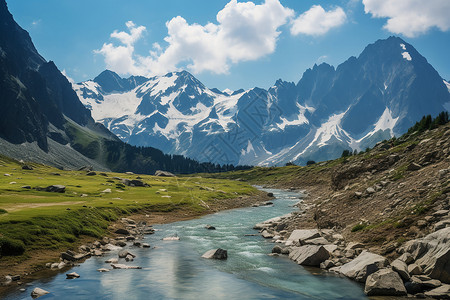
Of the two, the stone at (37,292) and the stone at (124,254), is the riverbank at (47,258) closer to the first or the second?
the stone at (37,292)

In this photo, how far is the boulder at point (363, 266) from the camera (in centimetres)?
2641

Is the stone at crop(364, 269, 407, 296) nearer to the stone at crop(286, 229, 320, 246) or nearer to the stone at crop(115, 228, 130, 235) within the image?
the stone at crop(286, 229, 320, 246)

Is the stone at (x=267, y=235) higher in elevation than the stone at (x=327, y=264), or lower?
lower

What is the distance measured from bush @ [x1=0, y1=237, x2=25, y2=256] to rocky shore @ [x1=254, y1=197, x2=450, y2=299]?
2916 centimetres

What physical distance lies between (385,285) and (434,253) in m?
4.74

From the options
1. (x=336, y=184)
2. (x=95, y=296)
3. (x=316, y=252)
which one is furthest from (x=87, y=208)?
(x=336, y=184)

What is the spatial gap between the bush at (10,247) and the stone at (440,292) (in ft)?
122

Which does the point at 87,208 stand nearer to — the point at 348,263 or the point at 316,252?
the point at 316,252

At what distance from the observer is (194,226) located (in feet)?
203

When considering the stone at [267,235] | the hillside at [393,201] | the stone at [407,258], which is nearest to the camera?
the stone at [407,258]

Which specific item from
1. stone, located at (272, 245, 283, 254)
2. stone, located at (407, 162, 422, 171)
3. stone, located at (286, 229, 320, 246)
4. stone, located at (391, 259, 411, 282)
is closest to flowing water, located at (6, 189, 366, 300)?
stone, located at (272, 245, 283, 254)

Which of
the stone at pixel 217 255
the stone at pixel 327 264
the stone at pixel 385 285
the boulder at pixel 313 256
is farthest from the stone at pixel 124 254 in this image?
the stone at pixel 385 285

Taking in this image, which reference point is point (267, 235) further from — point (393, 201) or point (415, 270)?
point (415, 270)

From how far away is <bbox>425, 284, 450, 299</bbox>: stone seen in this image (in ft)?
71.7
